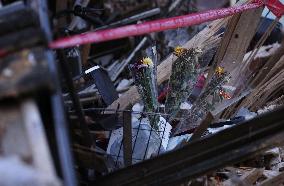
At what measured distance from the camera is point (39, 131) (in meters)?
1.79

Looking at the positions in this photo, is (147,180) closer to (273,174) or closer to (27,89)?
(27,89)

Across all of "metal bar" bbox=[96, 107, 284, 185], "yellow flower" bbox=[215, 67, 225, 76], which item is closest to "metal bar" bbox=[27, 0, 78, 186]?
"metal bar" bbox=[96, 107, 284, 185]

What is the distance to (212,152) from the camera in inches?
105

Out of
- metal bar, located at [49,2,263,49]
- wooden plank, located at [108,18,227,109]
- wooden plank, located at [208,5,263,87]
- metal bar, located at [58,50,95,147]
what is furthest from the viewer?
wooden plank, located at [208,5,263,87]

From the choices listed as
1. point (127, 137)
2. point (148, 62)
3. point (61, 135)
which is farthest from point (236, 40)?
point (61, 135)

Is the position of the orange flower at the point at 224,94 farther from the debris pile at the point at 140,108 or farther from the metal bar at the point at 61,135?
the metal bar at the point at 61,135

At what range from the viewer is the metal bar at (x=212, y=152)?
8.38 ft

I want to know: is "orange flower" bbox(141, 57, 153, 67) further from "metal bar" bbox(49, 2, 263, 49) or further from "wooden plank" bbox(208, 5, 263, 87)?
"wooden plank" bbox(208, 5, 263, 87)

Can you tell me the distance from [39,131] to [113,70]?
567cm

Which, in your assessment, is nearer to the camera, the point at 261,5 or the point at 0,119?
the point at 0,119

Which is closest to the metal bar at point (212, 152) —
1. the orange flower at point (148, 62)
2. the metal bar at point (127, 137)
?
the metal bar at point (127, 137)

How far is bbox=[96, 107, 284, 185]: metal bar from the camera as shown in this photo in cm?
255

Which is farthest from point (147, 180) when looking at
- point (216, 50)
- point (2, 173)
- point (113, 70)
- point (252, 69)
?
point (113, 70)

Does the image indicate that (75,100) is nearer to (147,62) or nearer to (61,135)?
(61,135)
